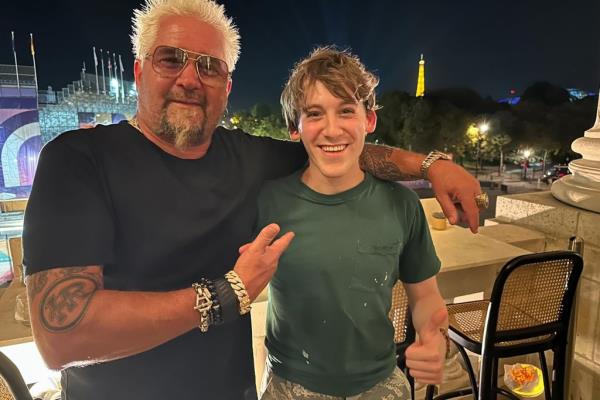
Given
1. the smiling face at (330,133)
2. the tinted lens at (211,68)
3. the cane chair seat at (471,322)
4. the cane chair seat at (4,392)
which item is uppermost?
the tinted lens at (211,68)

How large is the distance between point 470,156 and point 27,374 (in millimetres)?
40850

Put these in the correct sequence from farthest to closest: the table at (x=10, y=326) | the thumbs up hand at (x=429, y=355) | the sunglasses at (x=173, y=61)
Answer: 1. the table at (x=10, y=326)
2. the sunglasses at (x=173, y=61)
3. the thumbs up hand at (x=429, y=355)

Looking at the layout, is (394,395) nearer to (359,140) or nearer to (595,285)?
(359,140)

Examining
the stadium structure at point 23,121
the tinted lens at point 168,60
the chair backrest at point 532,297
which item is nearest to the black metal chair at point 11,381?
the tinted lens at point 168,60

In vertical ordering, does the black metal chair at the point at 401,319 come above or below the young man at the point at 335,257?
below

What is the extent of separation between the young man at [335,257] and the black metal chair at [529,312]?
79 centimetres

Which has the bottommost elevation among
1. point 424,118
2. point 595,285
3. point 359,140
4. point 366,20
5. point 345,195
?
point 595,285

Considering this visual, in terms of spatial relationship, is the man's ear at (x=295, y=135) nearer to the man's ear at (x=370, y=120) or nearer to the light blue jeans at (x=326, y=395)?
the man's ear at (x=370, y=120)

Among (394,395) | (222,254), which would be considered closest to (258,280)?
(222,254)

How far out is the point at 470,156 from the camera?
3856cm

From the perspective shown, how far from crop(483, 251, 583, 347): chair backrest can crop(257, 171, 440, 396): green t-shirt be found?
861 millimetres

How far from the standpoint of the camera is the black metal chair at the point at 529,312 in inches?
81.9

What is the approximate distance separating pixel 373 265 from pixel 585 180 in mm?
3115

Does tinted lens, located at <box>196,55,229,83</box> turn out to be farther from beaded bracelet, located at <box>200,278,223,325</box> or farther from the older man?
beaded bracelet, located at <box>200,278,223,325</box>
